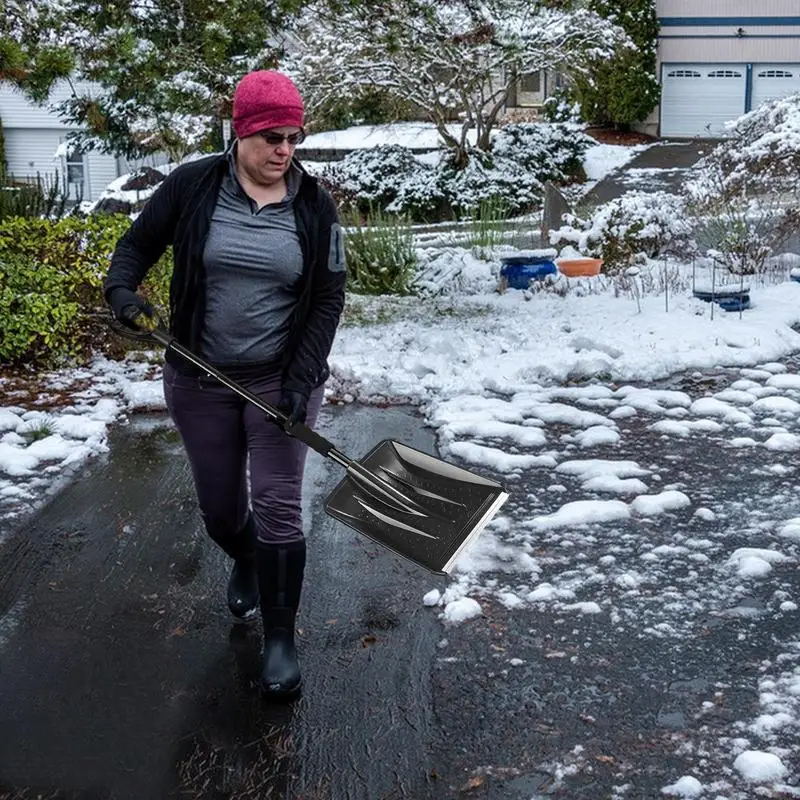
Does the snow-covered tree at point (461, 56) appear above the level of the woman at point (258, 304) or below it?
above

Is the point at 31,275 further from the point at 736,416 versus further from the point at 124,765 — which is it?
the point at 124,765

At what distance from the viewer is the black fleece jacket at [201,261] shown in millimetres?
3658

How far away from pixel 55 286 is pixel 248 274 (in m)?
4.32

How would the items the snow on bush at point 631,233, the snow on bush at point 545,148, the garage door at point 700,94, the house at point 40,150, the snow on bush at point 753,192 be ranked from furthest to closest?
1. the garage door at point 700,94
2. the house at point 40,150
3. the snow on bush at point 545,148
4. the snow on bush at point 631,233
5. the snow on bush at point 753,192

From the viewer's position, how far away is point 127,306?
372cm

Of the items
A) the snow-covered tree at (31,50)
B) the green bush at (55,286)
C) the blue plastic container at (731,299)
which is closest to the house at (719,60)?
the blue plastic container at (731,299)

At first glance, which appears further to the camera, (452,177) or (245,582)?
(452,177)

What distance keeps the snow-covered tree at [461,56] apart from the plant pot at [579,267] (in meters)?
6.09

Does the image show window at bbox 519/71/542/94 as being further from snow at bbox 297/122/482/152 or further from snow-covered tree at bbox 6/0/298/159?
snow-covered tree at bbox 6/0/298/159

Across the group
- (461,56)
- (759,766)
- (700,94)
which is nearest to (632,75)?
(700,94)

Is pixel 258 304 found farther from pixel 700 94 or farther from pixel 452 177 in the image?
pixel 700 94

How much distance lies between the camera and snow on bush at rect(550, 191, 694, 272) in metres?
11.3

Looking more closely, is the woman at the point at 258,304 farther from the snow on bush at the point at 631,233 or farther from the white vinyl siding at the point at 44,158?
the white vinyl siding at the point at 44,158

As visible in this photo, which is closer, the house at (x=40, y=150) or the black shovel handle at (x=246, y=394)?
the black shovel handle at (x=246, y=394)
